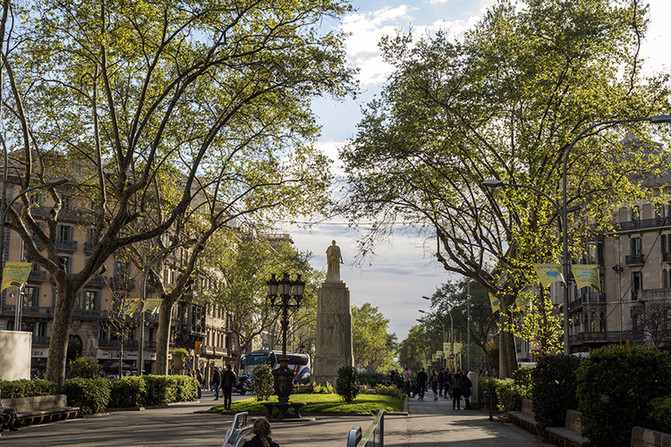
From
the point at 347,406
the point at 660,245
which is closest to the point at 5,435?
the point at 347,406

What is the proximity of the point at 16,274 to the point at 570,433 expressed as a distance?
56.1 ft

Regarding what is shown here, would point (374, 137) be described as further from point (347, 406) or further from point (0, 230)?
point (0, 230)

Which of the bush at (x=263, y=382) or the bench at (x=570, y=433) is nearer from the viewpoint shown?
the bench at (x=570, y=433)

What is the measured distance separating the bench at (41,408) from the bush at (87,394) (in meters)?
0.99

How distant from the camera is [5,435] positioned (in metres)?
19.2

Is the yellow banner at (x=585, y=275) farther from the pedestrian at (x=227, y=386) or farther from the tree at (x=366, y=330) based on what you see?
the tree at (x=366, y=330)

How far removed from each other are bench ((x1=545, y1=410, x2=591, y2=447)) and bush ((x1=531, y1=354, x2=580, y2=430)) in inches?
13.6

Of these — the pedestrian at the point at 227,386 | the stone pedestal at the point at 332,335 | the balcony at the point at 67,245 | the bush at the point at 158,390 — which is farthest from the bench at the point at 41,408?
the balcony at the point at 67,245

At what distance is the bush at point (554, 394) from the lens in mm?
18438

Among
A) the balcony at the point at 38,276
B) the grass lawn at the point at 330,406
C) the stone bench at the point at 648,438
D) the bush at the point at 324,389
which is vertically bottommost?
the grass lawn at the point at 330,406

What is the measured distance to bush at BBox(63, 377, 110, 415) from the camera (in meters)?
26.5

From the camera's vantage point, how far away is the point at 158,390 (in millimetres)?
35000

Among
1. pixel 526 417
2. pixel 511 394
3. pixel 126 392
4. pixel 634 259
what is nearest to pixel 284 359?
pixel 511 394

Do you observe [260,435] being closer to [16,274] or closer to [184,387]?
[16,274]
